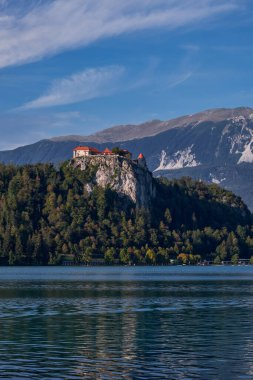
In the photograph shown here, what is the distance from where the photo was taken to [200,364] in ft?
190

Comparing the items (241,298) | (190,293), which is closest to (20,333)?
(241,298)

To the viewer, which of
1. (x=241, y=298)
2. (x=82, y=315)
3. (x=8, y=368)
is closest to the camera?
(x=8, y=368)

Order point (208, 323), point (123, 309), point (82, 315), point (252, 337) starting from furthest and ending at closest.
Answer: point (123, 309) < point (82, 315) < point (208, 323) < point (252, 337)

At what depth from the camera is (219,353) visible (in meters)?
63.2

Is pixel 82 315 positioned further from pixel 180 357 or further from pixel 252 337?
pixel 180 357

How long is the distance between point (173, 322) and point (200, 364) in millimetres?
29366

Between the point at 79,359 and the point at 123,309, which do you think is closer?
the point at 79,359

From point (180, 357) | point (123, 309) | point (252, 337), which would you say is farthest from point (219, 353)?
point (123, 309)

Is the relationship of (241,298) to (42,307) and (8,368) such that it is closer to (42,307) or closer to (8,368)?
(42,307)

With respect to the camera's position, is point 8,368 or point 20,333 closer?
point 8,368

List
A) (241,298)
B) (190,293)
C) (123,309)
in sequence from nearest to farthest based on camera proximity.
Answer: (123,309)
(241,298)
(190,293)

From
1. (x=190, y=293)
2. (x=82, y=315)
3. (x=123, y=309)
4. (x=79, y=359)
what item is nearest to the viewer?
(x=79, y=359)

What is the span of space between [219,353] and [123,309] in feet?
137

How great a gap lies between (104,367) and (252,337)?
67.1ft
